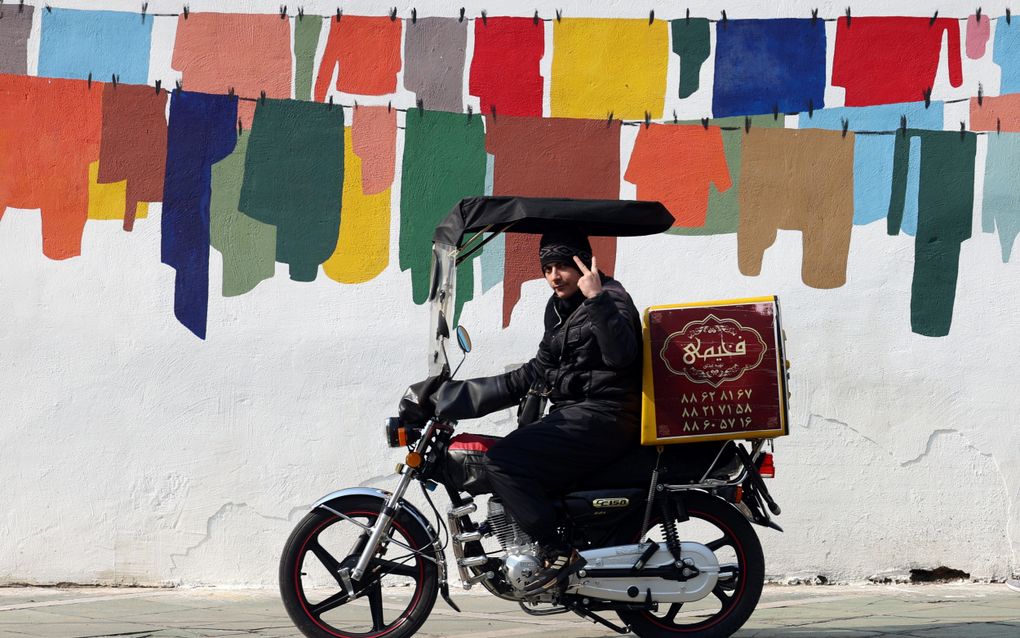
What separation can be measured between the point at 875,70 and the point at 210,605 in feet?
15.3

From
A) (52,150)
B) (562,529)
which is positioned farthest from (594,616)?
(52,150)

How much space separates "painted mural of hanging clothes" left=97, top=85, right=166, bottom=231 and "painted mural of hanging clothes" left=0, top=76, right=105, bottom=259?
→ 0.08m

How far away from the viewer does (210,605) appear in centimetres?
605

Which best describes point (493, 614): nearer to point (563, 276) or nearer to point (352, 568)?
point (352, 568)

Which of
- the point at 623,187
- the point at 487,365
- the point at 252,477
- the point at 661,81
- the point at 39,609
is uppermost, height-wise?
the point at 661,81

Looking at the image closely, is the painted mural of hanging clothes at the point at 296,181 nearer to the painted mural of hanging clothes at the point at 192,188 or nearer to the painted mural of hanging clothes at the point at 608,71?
the painted mural of hanging clothes at the point at 192,188

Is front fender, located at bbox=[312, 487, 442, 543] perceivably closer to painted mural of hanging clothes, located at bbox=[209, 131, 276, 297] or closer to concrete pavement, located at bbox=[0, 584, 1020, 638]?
concrete pavement, located at bbox=[0, 584, 1020, 638]

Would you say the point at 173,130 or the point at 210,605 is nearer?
the point at 210,605

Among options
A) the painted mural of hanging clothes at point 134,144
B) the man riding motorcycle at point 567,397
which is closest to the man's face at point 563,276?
the man riding motorcycle at point 567,397

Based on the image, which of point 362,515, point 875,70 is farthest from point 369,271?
point 875,70

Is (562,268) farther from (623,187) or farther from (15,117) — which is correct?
(15,117)

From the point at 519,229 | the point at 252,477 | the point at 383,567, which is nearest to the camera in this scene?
the point at 383,567

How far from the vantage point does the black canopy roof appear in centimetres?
453

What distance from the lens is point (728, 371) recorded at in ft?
14.9
